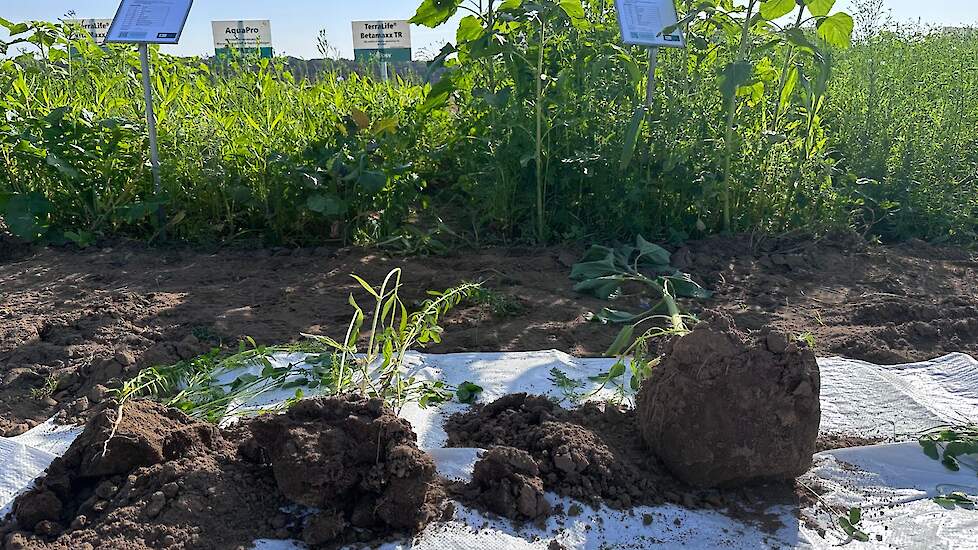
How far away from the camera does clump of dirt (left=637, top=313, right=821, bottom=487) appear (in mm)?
2129

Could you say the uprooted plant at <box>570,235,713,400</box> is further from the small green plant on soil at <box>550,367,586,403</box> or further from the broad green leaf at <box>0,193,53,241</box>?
the broad green leaf at <box>0,193,53,241</box>

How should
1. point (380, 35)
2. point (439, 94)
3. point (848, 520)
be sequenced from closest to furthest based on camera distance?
point (848, 520) < point (439, 94) < point (380, 35)

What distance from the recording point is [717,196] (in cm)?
454

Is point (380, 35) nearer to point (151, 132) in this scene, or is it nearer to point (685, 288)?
point (151, 132)

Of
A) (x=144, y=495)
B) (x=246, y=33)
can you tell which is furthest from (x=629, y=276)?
(x=246, y=33)

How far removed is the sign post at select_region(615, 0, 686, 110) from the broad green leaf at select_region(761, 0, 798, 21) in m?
0.45

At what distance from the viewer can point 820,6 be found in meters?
4.02

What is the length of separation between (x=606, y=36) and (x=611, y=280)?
1.41m

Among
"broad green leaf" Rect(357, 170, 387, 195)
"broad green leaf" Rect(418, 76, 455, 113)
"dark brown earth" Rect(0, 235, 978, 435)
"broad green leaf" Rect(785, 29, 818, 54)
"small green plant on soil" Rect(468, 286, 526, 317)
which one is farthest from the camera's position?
"broad green leaf" Rect(418, 76, 455, 113)

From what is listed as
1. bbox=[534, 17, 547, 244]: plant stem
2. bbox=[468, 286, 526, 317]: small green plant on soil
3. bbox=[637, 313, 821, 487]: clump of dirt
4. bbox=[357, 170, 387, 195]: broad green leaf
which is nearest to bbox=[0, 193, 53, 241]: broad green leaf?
bbox=[357, 170, 387, 195]: broad green leaf

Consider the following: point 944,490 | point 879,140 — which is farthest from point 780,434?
point 879,140

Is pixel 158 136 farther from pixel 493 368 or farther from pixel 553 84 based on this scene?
pixel 493 368

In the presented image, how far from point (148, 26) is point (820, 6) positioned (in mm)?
3495

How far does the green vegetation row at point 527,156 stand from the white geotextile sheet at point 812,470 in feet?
5.22
